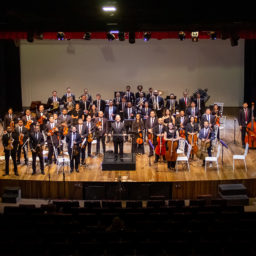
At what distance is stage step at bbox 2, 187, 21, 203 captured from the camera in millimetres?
11430

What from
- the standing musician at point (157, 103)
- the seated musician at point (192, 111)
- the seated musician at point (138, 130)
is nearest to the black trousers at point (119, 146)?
the seated musician at point (138, 130)

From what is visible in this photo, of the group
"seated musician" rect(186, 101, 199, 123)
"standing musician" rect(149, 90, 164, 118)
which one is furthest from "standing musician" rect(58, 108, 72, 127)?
"seated musician" rect(186, 101, 199, 123)

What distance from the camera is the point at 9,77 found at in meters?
19.2

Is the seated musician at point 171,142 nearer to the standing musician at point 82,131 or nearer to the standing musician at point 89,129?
the standing musician at point 89,129

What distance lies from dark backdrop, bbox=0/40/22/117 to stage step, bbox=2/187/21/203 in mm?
7700

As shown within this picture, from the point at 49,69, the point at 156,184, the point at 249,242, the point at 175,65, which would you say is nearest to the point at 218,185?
the point at 156,184

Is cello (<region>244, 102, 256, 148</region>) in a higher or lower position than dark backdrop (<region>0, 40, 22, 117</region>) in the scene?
lower

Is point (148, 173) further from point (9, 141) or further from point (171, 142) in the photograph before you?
point (9, 141)

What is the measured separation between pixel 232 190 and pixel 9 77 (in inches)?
462

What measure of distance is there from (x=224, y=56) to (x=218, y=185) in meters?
9.33

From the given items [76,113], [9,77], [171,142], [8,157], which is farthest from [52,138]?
[9,77]

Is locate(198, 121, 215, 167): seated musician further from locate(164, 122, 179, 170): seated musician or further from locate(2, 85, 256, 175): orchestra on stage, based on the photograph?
locate(164, 122, 179, 170): seated musician

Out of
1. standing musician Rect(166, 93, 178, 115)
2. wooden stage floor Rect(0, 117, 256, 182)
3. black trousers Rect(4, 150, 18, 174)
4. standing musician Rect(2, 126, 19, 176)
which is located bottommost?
wooden stage floor Rect(0, 117, 256, 182)

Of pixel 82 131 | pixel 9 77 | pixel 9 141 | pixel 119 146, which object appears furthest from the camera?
pixel 9 77
